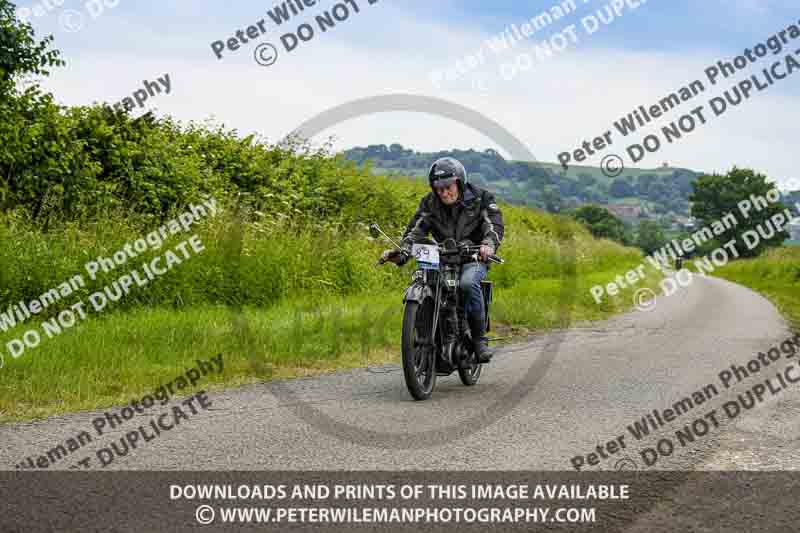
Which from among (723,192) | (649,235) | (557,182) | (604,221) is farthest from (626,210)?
(557,182)

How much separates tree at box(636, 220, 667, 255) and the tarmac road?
330ft

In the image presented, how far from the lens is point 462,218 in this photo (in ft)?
25.9

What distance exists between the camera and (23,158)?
1242cm

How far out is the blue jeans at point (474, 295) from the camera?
7.57m

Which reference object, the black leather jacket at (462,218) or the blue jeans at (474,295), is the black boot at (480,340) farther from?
the black leather jacket at (462,218)

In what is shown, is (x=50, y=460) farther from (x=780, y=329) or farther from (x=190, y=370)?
(x=780, y=329)

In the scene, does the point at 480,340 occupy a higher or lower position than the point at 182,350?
lower

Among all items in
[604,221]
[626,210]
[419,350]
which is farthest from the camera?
[626,210]

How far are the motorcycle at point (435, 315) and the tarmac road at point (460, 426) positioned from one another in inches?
10.3

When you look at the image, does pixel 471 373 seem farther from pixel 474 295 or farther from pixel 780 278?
pixel 780 278

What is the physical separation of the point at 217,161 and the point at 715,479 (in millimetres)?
13734

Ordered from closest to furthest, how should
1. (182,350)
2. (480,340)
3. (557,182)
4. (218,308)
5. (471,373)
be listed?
(480,340) → (471,373) → (182,350) → (218,308) → (557,182)

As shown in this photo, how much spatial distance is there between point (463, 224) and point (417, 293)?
3.83 ft

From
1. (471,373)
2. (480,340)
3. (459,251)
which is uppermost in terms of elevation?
(459,251)
